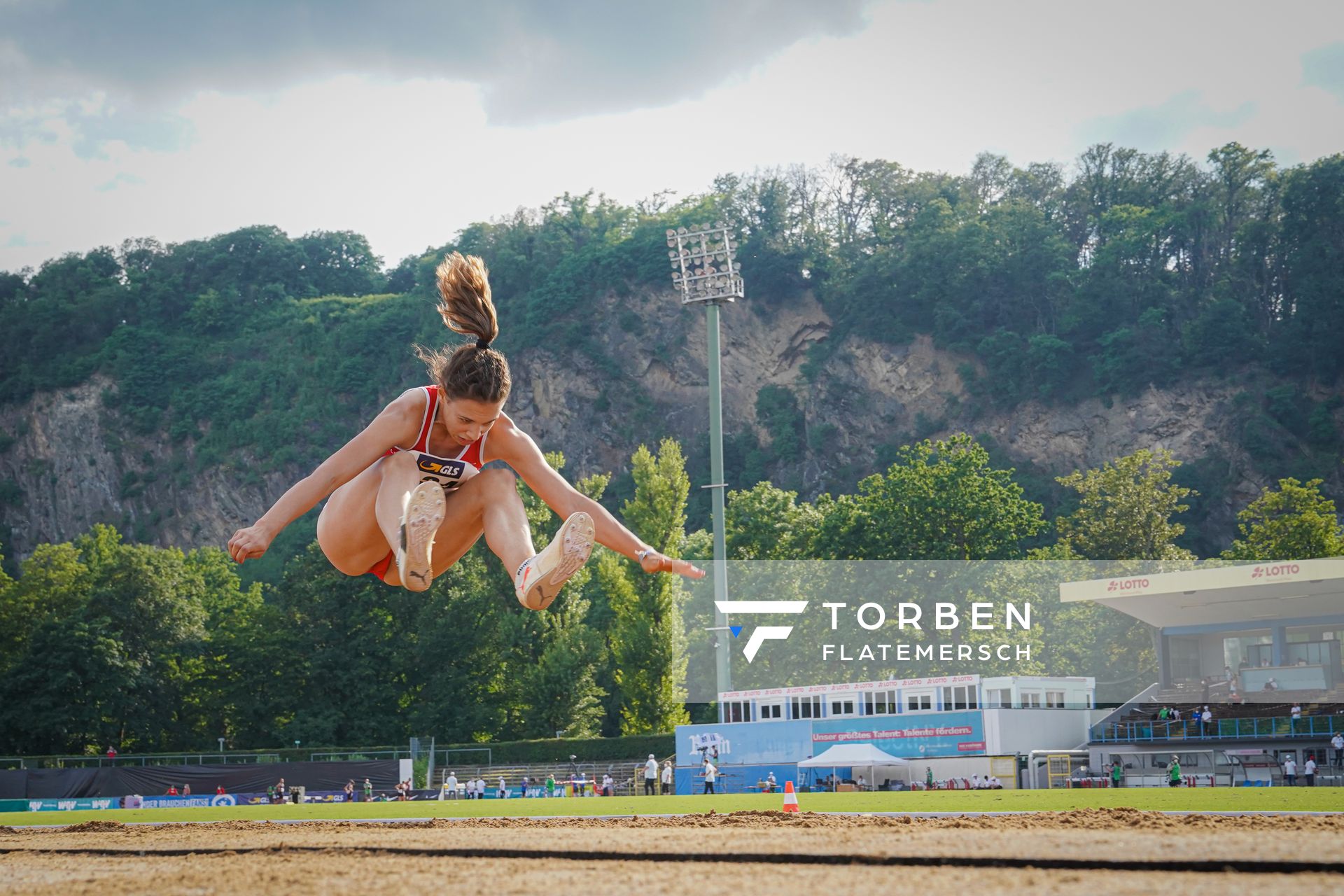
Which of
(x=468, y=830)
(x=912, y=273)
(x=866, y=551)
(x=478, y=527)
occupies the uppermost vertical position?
(x=912, y=273)

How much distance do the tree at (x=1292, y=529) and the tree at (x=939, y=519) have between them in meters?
9.92

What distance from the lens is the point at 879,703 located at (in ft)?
132

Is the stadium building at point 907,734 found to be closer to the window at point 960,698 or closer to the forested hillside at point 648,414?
the window at point 960,698

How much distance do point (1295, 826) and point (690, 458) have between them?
74.4 m

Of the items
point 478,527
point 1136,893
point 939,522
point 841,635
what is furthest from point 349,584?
point 1136,893

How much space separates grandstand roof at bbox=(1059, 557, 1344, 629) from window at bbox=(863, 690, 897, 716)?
8234 mm

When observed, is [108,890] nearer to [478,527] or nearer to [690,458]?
[478,527]

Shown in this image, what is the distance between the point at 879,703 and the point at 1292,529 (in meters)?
26.0

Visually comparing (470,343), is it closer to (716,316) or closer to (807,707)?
(807,707)

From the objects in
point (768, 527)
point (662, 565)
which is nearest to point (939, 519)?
point (768, 527)

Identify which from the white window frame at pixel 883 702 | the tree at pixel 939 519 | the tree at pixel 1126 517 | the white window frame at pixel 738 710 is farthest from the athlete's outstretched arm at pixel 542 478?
the tree at pixel 1126 517

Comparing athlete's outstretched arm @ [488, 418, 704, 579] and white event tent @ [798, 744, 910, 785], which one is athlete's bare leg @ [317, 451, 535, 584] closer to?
athlete's outstretched arm @ [488, 418, 704, 579]

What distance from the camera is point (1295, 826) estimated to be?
10.9 m

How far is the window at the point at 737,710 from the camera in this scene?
1772 inches
